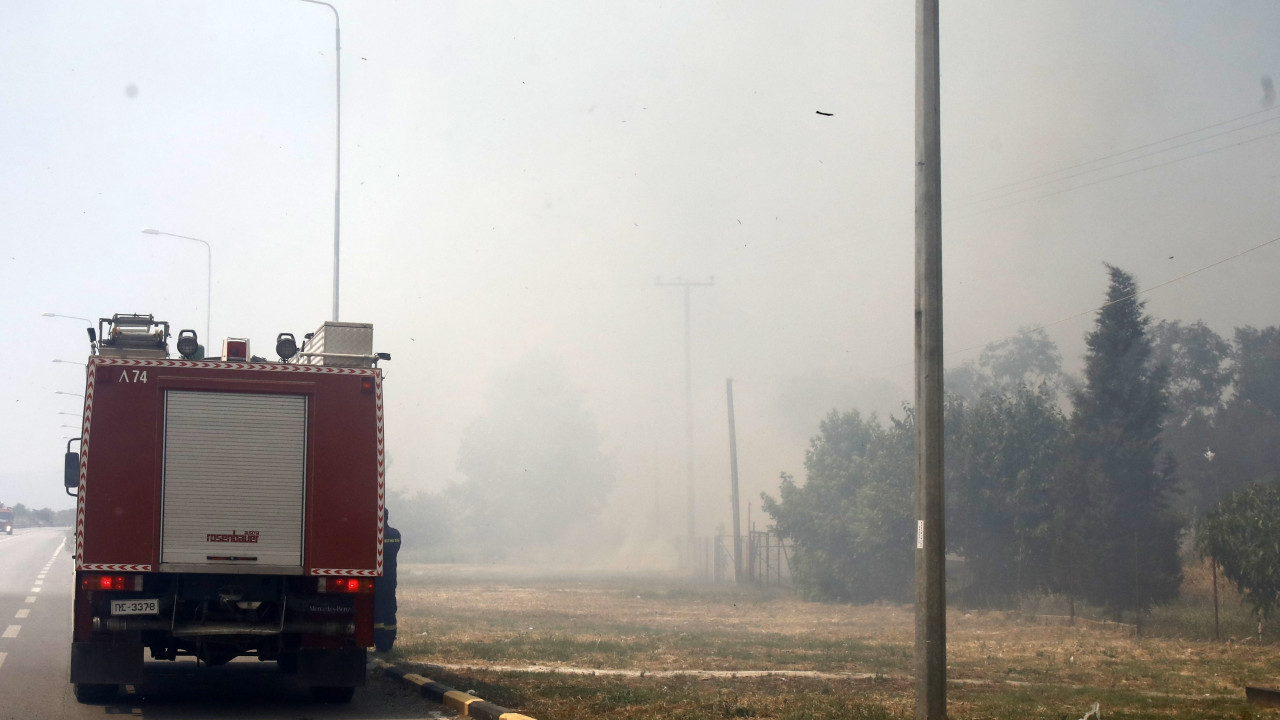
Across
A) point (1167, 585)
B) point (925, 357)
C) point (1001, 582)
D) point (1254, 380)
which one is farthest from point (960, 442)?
point (1254, 380)

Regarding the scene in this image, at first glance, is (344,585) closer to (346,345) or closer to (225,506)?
(225,506)

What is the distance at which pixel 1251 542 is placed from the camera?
23.1 m

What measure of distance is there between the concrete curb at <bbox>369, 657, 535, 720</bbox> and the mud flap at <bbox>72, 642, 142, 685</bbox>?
290 centimetres

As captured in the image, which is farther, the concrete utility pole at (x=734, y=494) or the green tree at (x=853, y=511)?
the concrete utility pole at (x=734, y=494)

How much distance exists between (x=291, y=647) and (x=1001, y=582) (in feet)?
87.4

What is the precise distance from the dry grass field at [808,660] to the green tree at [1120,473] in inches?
56.2

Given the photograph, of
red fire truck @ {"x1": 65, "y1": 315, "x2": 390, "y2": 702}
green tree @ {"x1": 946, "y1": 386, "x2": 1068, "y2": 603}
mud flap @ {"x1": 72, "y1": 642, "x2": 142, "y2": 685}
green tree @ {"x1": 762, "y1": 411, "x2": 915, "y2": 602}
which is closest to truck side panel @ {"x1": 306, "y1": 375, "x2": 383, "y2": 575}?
red fire truck @ {"x1": 65, "y1": 315, "x2": 390, "y2": 702}

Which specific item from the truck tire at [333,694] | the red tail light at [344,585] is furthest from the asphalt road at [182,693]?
the red tail light at [344,585]

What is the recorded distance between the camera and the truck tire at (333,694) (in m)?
11.5

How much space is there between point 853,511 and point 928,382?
28411 mm

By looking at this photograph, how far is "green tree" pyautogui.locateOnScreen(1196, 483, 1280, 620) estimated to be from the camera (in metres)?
22.7

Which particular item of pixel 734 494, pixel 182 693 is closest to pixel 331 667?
pixel 182 693

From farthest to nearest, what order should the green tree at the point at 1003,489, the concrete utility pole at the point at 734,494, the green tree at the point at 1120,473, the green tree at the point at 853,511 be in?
the concrete utility pole at the point at 734,494 < the green tree at the point at 853,511 < the green tree at the point at 1003,489 < the green tree at the point at 1120,473

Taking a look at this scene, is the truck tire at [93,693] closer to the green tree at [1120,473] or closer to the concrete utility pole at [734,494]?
the green tree at [1120,473]
